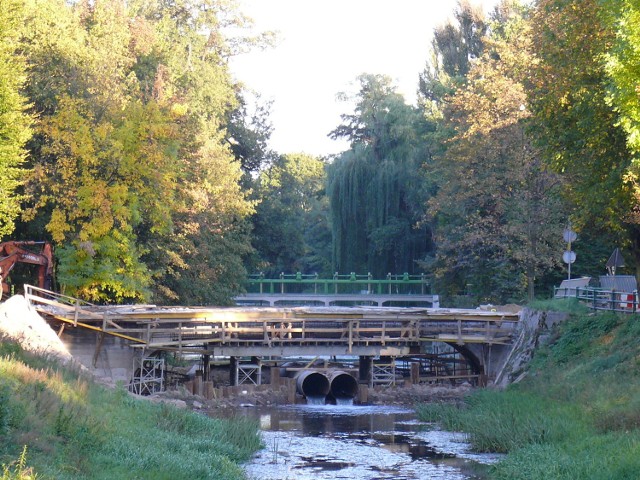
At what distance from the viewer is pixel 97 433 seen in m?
19.5

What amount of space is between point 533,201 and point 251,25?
2731cm

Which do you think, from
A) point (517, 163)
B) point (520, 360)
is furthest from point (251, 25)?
point (520, 360)

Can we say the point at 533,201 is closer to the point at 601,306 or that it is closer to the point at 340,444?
the point at 601,306

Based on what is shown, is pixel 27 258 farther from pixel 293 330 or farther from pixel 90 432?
pixel 90 432

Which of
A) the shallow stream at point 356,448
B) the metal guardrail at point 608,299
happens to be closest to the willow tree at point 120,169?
the shallow stream at point 356,448

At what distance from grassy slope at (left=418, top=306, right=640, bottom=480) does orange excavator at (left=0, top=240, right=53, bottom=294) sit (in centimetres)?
1724

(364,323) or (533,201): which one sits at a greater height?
(533,201)

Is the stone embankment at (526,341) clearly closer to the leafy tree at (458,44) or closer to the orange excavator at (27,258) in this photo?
the orange excavator at (27,258)

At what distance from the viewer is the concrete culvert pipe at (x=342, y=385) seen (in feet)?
139

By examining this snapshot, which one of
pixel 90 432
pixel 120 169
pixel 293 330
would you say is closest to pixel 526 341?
pixel 293 330

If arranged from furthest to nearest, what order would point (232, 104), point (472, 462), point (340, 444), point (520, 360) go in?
1. point (232, 104)
2. point (520, 360)
3. point (340, 444)
4. point (472, 462)

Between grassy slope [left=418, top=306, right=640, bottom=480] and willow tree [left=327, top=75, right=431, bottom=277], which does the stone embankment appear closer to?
grassy slope [left=418, top=306, right=640, bottom=480]

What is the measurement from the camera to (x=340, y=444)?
95.5 feet

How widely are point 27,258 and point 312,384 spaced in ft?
43.2
